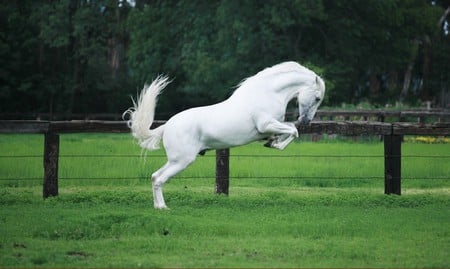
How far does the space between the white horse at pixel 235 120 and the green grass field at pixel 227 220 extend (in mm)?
856

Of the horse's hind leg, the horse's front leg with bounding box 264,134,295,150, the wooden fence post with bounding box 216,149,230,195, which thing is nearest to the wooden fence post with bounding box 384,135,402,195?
the horse's front leg with bounding box 264,134,295,150

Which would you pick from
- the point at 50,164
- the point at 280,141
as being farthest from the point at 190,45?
the point at 280,141

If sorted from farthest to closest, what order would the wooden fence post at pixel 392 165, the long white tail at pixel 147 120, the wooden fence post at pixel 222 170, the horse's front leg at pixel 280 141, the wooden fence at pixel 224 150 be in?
the wooden fence post at pixel 392 165 < the wooden fence post at pixel 222 170 < the wooden fence at pixel 224 150 < the long white tail at pixel 147 120 < the horse's front leg at pixel 280 141

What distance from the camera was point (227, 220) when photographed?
10.0 m

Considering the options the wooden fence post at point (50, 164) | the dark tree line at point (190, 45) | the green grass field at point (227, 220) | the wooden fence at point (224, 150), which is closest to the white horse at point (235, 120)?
the green grass field at point (227, 220)

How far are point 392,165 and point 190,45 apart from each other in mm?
28866

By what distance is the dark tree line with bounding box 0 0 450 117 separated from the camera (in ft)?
130

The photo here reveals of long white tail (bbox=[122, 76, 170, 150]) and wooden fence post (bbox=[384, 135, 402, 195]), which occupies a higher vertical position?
long white tail (bbox=[122, 76, 170, 150])

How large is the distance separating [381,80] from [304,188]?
4486 centimetres

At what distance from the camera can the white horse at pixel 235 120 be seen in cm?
1109

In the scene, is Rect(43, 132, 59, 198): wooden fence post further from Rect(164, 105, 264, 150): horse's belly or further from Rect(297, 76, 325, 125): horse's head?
Rect(297, 76, 325, 125): horse's head

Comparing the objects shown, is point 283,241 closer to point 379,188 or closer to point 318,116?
point 379,188

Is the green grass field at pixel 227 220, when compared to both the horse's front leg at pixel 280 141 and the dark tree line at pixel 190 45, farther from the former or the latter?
the dark tree line at pixel 190 45

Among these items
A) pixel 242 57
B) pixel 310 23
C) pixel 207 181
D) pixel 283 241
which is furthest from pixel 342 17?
pixel 283 241
